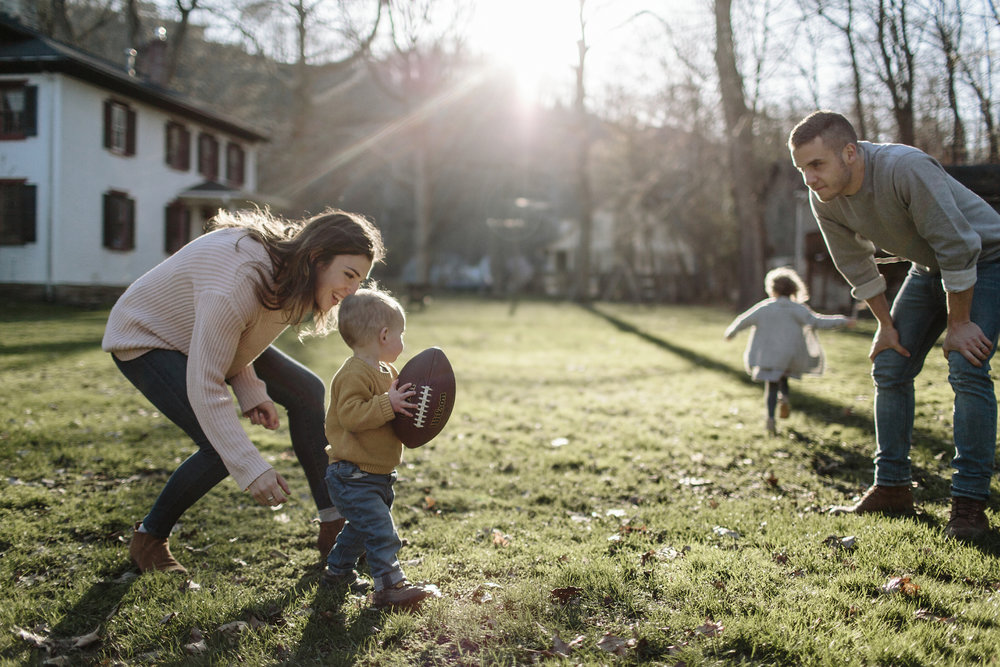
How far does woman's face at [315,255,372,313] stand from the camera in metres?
3.38

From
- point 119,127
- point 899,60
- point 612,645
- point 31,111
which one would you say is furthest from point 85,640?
point 119,127

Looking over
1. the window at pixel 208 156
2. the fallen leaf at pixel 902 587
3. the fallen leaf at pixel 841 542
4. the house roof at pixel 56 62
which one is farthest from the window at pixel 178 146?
the fallen leaf at pixel 902 587

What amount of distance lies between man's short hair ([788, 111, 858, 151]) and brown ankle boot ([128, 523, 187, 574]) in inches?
147

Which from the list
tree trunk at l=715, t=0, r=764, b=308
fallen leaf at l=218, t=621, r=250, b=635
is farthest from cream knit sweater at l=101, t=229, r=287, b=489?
tree trunk at l=715, t=0, r=764, b=308

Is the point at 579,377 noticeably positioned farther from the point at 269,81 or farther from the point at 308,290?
the point at 269,81

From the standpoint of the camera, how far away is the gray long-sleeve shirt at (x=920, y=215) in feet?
11.6

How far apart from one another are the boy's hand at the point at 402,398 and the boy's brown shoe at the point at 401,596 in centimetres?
74

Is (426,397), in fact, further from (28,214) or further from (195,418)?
(28,214)

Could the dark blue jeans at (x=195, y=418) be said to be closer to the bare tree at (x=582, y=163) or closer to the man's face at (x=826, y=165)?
the man's face at (x=826, y=165)

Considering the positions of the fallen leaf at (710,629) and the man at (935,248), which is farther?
the man at (935,248)

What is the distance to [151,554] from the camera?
3.72 m

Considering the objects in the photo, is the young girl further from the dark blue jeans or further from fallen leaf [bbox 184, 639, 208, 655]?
fallen leaf [bbox 184, 639, 208, 655]

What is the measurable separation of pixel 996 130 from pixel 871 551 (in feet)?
20.9

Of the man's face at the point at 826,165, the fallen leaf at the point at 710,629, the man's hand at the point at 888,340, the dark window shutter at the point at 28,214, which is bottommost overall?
the fallen leaf at the point at 710,629
